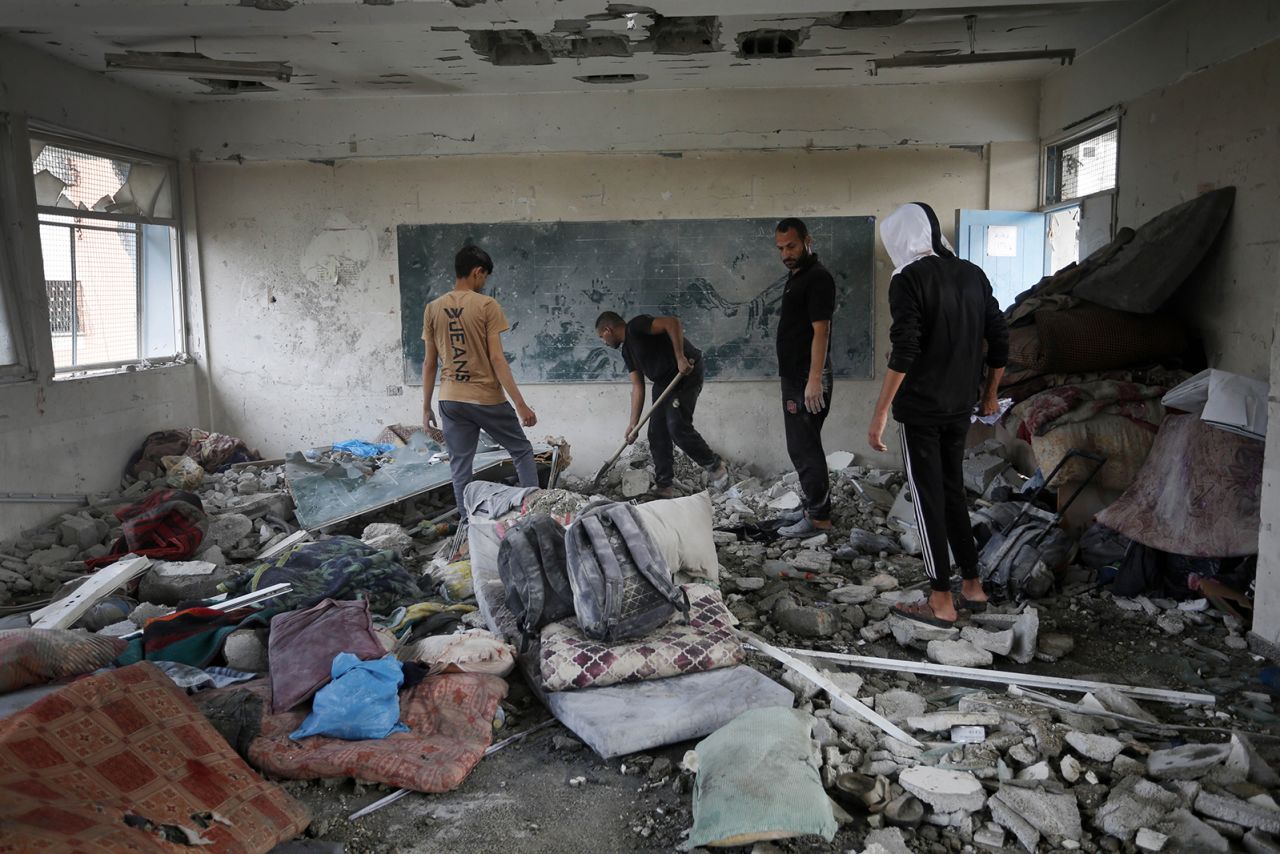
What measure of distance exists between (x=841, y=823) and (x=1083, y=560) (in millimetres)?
2560

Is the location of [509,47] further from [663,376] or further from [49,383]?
[49,383]

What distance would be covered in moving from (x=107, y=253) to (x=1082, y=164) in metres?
6.77

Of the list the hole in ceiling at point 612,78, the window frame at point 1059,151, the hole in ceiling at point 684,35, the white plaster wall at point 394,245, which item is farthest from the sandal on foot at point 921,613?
the hole in ceiling at point 612,78

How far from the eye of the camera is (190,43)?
549cm

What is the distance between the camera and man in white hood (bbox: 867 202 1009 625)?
346 cm

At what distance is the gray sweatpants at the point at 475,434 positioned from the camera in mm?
4637

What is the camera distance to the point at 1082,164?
6.20 m

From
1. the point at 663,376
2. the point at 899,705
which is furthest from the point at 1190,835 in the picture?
the point at 663,376

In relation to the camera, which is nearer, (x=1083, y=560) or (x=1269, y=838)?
(x=1269, y=838)

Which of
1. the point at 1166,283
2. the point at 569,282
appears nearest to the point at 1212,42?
the point at 1166,283

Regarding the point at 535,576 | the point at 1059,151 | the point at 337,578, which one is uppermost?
the point at 1059,151

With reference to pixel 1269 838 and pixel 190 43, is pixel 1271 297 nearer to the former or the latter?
pixel 1269 838

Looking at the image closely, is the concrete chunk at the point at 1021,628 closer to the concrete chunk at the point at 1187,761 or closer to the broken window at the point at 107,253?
the concrete chunk at the point at 1187,761

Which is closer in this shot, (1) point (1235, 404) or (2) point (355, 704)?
(2) point (355, 704)
